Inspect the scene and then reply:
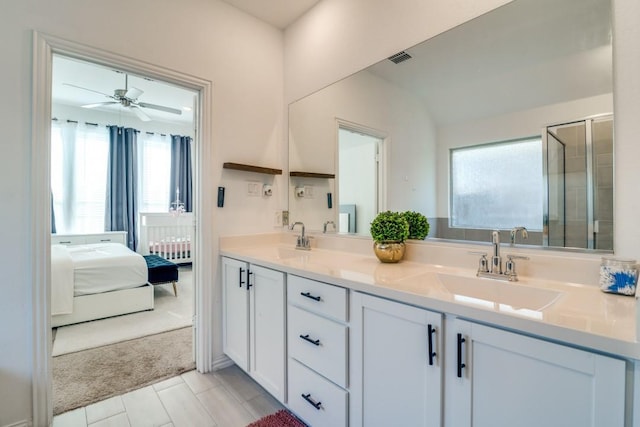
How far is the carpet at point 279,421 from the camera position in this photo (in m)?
1.57

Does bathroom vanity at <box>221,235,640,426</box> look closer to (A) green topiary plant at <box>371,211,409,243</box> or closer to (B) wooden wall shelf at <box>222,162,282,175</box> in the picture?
(A) green topiary plant at <box>371,211,409,243</box>

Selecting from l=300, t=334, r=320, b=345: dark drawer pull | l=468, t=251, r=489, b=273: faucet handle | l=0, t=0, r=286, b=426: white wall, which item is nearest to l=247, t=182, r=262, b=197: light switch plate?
l=0, t=0, r=286, b=426: white wall

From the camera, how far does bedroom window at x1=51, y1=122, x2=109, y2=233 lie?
4820 millimetres

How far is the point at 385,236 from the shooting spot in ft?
5.33

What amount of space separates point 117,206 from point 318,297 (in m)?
5.32

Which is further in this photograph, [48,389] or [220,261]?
[220,261]

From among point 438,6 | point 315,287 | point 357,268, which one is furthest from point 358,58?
point 315,287

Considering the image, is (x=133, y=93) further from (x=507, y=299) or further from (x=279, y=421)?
(x=507, y=299)

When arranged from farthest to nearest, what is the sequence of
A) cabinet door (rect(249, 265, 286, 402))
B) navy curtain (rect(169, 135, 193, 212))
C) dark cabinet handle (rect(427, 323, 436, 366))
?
navy curtain (rect(169, 135, 193, 212)) → cabinet door (rect(249, 265, 286, 402)) → dark cabinet handle (rect(427, 323, 436, 366))

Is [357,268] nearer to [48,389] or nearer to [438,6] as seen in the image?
[438,6]

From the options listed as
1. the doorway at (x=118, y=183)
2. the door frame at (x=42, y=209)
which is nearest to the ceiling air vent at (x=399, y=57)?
the door frame at (x=42, y=209)

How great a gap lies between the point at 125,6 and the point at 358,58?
1.45 m

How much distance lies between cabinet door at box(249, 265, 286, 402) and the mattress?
7.12ft

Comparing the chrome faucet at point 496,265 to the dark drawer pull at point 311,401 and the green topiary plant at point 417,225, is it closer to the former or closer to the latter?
the green topiary plant at point 417,225
